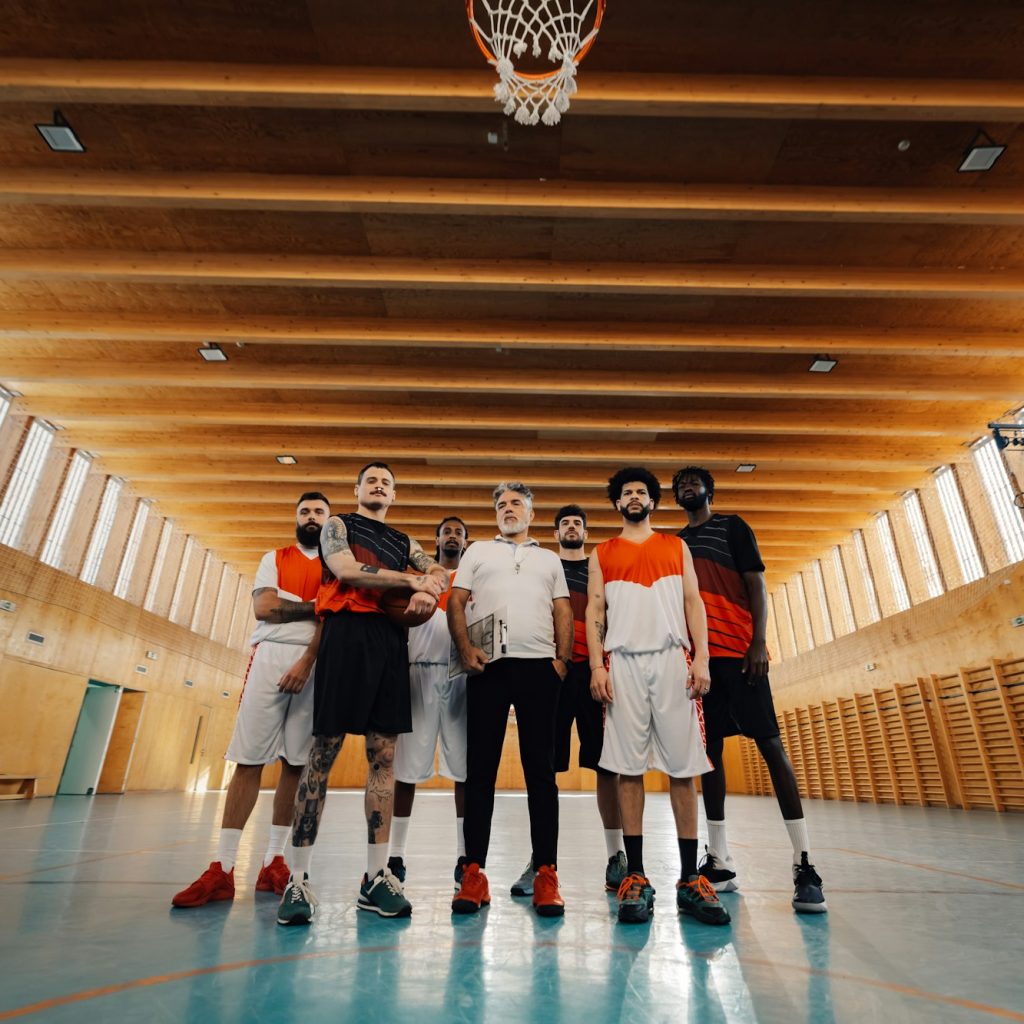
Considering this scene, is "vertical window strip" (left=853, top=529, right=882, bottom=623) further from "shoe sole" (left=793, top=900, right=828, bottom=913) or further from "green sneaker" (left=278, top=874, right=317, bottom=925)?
→ "green sneaker" (left=278, top=874, right=317, bottom=925)

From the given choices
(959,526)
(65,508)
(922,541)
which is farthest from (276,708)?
(922,541)

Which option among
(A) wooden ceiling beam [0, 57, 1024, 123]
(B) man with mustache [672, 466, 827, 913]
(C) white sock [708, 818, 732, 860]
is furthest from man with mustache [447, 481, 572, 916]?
(A) wooden ceiling beam [0, 57, 1024, 123]

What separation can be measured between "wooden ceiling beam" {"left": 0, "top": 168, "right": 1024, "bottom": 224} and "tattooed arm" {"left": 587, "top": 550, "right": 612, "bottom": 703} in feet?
16.8

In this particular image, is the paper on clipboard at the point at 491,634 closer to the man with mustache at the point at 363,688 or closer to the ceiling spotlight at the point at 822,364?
the man with mustache at the point at 363,688

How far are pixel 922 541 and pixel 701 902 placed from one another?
44.5 feet

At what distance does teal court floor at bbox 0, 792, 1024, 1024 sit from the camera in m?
1.59

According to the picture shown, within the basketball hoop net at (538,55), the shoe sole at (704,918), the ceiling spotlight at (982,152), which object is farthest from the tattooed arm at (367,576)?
the ceiling spotlight at (982,152)

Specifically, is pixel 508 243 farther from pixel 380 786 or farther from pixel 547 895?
pixel 547 895

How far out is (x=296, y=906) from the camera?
2.38 metres

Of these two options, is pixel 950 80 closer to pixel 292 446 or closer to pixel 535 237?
pixel 535 237

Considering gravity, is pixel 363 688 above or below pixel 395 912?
above

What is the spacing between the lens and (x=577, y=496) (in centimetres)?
1413

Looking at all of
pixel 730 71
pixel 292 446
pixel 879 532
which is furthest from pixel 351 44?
pixel 879 532

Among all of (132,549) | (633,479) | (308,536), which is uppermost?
(132,549)
